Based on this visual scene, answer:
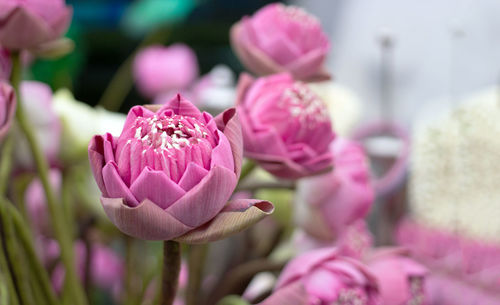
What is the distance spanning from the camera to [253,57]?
0.30m

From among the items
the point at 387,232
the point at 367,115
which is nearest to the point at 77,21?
the point at 367,115

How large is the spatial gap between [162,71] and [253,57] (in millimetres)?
336

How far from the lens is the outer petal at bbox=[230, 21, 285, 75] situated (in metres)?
0.29

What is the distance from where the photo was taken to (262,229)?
0.40 metres

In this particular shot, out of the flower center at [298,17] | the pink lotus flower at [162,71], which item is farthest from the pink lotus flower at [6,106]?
→ the pink lotus flower at [162,71]

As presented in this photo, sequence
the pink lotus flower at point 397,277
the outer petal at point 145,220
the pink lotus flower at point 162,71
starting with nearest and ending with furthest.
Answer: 1. the outer petal at point 145,220
2. the pink lotus flower at point 397,277
3. the pink lotus flower at point 162,71

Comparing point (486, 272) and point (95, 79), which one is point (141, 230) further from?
point (95, 79)

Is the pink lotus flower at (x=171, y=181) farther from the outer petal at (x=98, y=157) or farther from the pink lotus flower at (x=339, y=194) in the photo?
the pink lotus flower at (x=339, y=194)

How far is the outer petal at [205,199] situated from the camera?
0.17 m

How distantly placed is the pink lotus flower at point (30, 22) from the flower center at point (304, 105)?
11cm

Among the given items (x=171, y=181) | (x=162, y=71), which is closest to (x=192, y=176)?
(x=171, y=181)

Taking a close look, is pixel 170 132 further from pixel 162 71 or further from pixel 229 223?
pixel 162 71

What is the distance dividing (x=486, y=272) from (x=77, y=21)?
38.1 inches

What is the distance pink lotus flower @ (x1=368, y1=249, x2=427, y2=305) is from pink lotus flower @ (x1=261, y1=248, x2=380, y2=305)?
0.06ft
